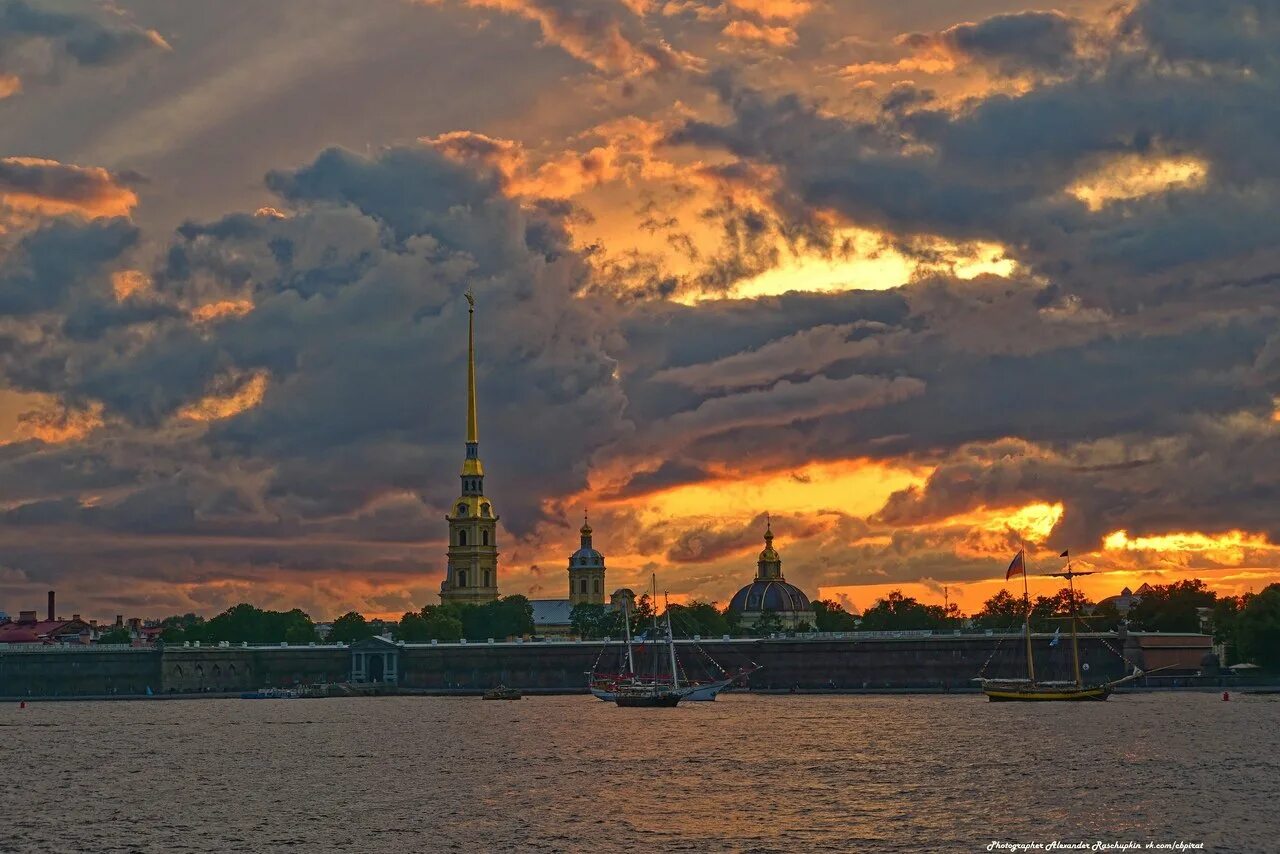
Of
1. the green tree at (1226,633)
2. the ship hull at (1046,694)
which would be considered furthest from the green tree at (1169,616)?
the ship hull at (1046,694)

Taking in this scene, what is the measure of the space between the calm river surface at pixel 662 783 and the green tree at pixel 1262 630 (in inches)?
933

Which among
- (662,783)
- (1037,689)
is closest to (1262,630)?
(1037,689)

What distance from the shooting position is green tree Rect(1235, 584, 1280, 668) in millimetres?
149500

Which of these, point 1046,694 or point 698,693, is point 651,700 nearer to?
point 698,693

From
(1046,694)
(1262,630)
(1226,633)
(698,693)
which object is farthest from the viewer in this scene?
(1226,633)

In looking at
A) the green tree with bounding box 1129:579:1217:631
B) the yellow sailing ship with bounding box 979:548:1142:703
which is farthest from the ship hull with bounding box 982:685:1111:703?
the green tree with bounding box 1129:579:1217:631

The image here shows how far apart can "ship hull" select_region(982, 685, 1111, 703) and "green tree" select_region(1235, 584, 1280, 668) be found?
512 inches

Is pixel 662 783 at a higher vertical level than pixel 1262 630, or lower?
lower

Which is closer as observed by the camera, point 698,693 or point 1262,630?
point 1262,630

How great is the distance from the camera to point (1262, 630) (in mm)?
149375

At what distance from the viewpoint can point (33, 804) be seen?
71812mm

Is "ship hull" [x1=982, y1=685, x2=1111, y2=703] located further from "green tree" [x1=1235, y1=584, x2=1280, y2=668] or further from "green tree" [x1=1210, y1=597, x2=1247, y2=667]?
"green tree" [x1=1210, y1=597, x2=1247, y2=667]

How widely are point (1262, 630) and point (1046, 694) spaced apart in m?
19.1

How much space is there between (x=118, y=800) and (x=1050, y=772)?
37.0 meters
